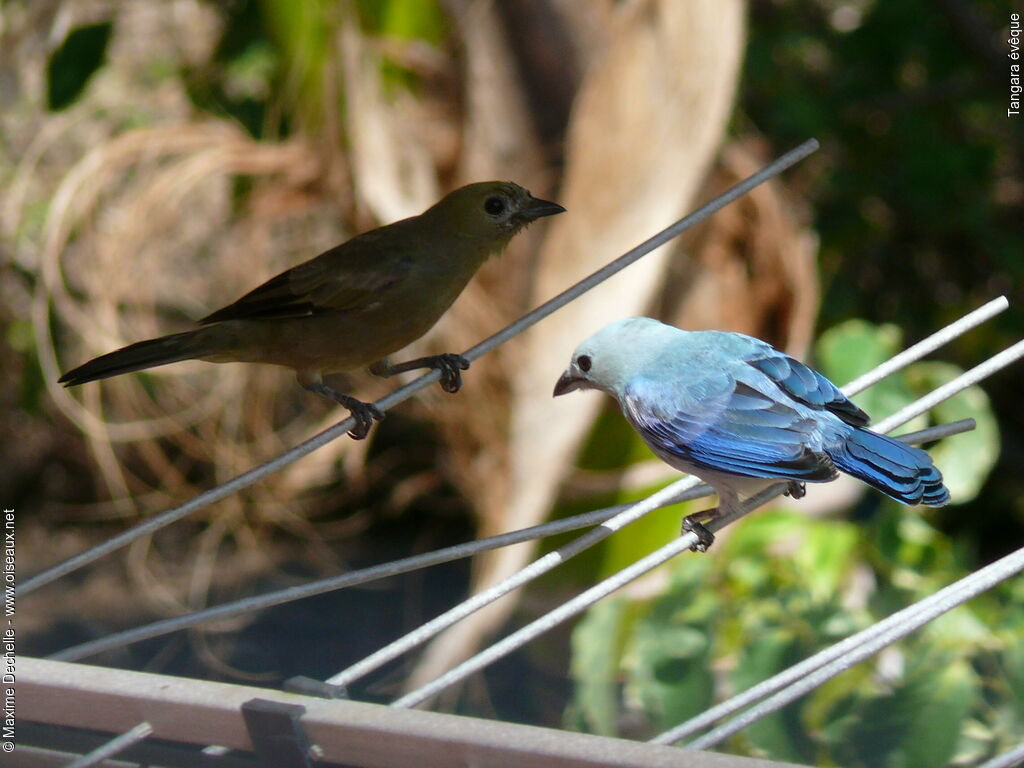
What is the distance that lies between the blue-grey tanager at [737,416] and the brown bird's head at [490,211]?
0.35 m

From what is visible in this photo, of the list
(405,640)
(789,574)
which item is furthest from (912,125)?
(405,640)

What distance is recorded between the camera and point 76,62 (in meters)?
2.68

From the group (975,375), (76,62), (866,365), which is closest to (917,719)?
(866,365)

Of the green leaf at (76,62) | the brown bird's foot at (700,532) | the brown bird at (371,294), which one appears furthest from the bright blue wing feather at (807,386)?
the green leaf at (76,62)

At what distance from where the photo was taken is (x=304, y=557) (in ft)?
15.6

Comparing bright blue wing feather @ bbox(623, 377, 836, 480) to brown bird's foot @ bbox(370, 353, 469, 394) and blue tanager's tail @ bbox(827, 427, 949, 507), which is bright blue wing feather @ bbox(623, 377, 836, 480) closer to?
blue tanager's tail @ bbox(827, 427, 949, 507)

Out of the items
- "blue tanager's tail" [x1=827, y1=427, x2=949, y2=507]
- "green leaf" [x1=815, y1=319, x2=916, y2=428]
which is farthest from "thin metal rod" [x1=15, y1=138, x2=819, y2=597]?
"green leaf" [x1=815, y1=319, x2=916, y2=428]

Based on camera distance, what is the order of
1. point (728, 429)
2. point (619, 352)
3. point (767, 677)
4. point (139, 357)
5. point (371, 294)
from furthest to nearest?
1. point (767, 677)
2. point (371, 294)
3. point (139, 357)
4. point (619, 352)
5. point (728, 429)

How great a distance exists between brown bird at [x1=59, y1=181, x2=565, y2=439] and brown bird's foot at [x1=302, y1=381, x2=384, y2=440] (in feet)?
0.04

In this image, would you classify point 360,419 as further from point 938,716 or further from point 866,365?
point 866,365

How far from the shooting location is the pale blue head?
1727 millimetres

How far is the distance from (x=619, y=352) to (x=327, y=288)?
21.9 inches

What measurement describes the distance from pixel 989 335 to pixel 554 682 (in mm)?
1898

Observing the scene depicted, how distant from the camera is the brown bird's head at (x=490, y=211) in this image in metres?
2.04
